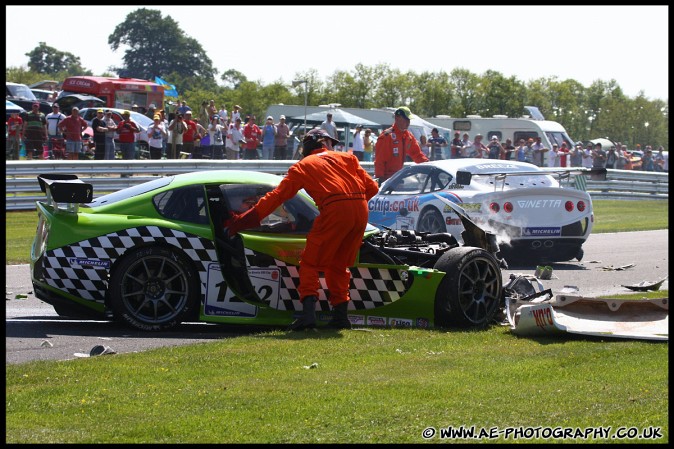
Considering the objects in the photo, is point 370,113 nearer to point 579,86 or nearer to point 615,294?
point 615,294

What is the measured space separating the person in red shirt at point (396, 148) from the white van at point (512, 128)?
22.4m

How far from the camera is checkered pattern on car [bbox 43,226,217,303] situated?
8180 mm

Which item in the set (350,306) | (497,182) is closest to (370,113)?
(497,182)

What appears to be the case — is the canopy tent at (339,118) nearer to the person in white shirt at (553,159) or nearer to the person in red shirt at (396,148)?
the person in white shirt at (553,159)

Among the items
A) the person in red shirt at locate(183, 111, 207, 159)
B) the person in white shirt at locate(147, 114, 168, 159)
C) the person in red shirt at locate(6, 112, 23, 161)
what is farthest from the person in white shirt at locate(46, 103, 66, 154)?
the person in red shirt at locate(183, 111, 207, 159)

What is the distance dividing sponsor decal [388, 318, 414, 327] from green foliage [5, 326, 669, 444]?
0.47 meters

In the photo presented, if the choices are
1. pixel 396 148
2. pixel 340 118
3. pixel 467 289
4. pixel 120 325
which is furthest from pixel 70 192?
pixel 340 118

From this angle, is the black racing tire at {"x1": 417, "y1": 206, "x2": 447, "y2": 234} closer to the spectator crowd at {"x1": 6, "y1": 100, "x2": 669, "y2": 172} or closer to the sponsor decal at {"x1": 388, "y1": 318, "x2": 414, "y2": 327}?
the sponsor decal at {"x1": 388, "y1": 318, "x2": 414, "y2": 327}

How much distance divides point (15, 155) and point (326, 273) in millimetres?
16540

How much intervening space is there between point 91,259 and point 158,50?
90.7 meters

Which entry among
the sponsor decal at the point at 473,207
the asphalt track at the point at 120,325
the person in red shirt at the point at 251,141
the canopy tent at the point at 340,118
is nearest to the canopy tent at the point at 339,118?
the canopy tent at the point at 340,118

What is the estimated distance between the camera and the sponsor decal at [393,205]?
1392cm

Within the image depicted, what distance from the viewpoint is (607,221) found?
23078mm

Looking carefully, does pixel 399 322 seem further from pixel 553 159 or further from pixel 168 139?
pixel 553 159
